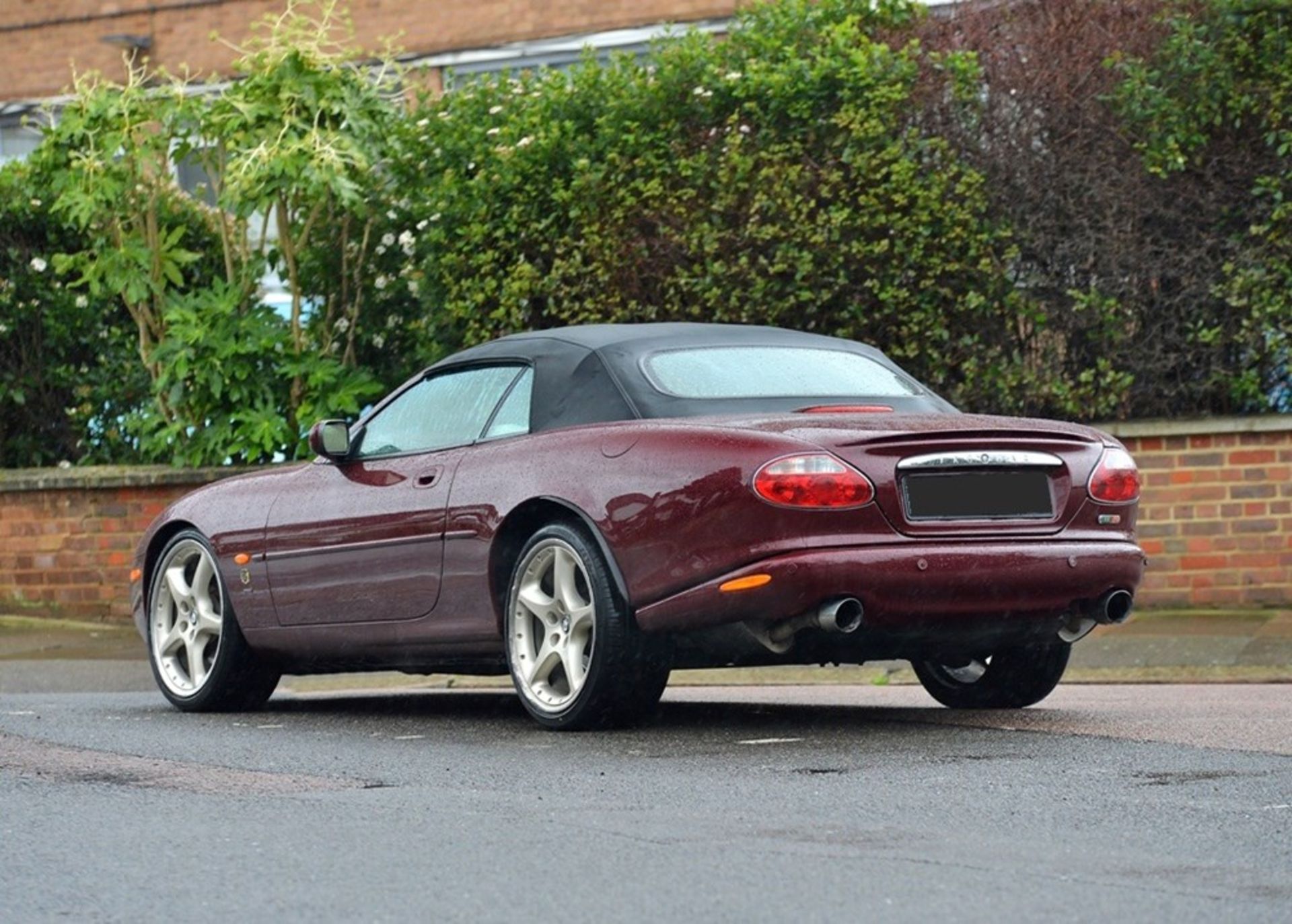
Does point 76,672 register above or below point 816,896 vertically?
below

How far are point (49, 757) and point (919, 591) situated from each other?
113 inches

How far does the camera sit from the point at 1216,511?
12.9m

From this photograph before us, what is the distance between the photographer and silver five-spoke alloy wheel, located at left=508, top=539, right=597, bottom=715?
7844 millimetres

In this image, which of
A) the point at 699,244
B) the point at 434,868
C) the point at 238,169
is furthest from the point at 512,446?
the point at 238,169

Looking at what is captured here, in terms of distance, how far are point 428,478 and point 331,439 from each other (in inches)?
26.1

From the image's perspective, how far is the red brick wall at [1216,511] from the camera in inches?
508

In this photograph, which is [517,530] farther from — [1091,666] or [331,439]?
[1091,666]

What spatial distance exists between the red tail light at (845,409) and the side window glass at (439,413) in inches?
48.7

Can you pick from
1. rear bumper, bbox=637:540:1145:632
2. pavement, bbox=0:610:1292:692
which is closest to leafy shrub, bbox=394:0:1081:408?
pavement, bbox=0:610:1292:692

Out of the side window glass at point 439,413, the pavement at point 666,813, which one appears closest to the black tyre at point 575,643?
the pavement at point 666,813

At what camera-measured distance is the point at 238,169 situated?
47.1 feet

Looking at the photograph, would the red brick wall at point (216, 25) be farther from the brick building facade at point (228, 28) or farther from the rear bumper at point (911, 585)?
the rear bumper at point (911, 585)

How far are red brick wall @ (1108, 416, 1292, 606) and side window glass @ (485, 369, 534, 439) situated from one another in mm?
5347

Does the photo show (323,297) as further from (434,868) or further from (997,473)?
(434,868)
